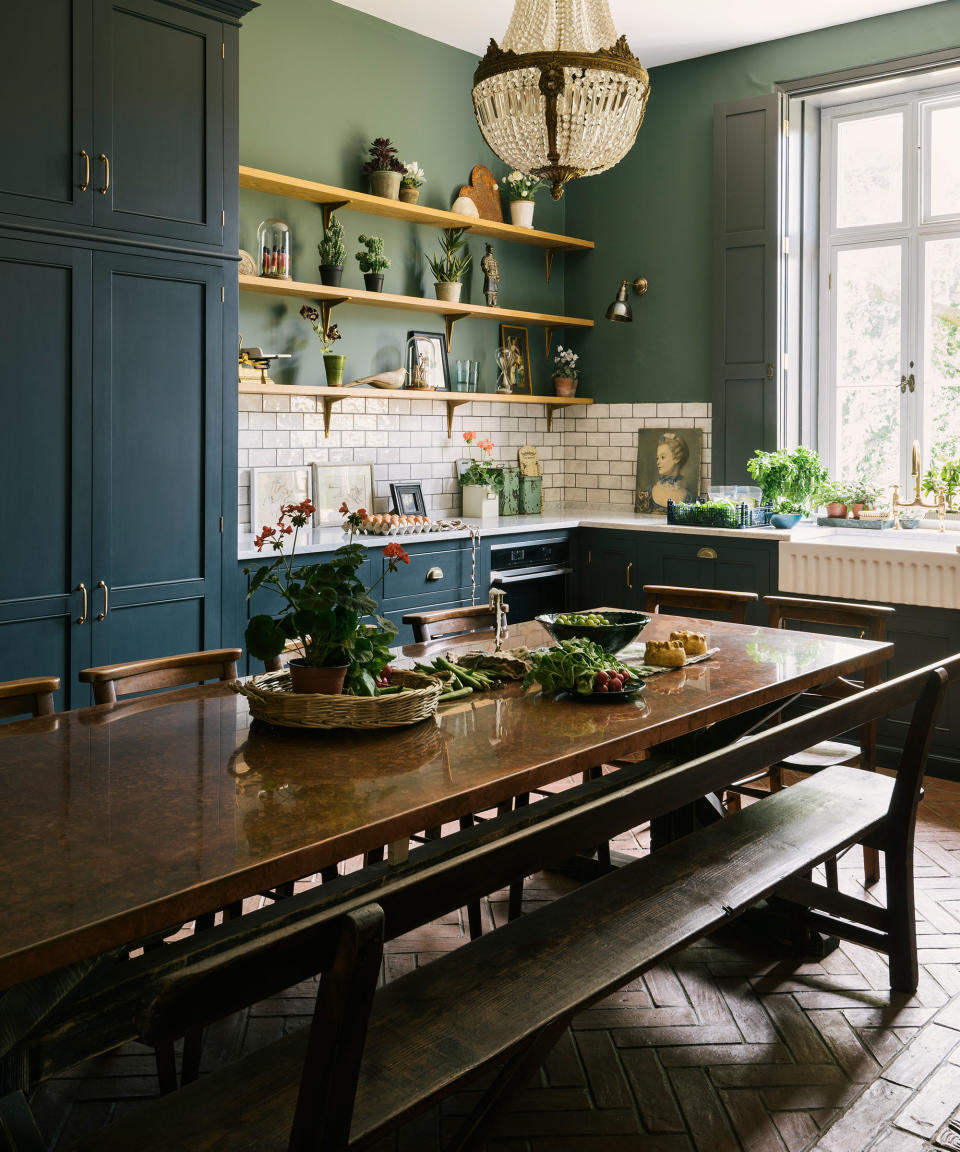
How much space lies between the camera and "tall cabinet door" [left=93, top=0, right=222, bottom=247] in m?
4.01

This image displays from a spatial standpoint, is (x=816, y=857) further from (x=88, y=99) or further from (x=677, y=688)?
(x=88, y=99)

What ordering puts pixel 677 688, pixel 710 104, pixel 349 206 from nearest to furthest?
pixel 677 688 < pixel 349 206 < pixel 710 104

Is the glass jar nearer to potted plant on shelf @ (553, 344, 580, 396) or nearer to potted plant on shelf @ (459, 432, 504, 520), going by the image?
potted plant on shelf @ (459, 432, 504, 520)

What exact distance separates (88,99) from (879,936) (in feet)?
12.9

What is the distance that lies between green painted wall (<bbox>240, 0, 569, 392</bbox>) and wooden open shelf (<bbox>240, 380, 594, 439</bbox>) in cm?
23

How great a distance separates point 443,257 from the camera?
6.57 meters

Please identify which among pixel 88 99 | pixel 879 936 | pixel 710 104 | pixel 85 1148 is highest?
pixel 710 104

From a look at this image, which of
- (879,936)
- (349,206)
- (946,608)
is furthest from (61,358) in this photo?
(946,608)

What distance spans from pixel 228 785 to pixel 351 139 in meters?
4.87

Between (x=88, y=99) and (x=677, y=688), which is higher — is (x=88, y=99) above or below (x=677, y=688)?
above

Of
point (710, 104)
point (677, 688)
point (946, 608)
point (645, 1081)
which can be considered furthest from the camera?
point (710, 104)

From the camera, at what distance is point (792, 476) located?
598 cm

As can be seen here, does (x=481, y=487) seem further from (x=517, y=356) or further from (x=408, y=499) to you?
(x=517, y=356)

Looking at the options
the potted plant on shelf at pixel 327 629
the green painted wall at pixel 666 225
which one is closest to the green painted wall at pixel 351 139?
the green painted wall at pixel 666 225
